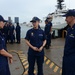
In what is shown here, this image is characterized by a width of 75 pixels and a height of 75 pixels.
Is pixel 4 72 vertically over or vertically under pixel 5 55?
under

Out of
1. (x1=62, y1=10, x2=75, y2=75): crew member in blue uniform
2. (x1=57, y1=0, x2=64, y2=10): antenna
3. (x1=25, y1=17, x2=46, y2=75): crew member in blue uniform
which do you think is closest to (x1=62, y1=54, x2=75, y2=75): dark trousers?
(x1=62, y1=10, x2=75, y2=75): crew member in blue uniform

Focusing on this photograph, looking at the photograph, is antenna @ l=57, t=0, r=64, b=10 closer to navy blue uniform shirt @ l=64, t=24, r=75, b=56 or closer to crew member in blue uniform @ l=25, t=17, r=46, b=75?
crew member in blue uniform @ l=25, t=17, r=46, b=75

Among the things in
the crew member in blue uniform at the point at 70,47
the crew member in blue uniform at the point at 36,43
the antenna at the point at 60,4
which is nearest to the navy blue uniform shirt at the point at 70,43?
the crew member in blue uniform at the point at 70,47

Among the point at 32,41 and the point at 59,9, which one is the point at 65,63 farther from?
the point at 59,9

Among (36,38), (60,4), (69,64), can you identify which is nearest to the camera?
(69,64)

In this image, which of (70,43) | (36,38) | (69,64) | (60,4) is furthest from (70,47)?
(60,4)

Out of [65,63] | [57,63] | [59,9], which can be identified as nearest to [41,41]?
[65,63]

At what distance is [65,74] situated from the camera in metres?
4.66

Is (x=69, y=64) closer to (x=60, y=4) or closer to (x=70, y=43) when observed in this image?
(x=70, y=43)

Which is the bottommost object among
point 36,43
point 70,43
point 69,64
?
point 69,64

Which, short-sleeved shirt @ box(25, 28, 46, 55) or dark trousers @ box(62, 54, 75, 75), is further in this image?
short-sleeved shirt @ box(25, 28, 46, 55)

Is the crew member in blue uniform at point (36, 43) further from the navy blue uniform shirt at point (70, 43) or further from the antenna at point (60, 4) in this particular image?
the antenna at point (60, 4)

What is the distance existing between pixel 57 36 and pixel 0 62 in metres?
16.1

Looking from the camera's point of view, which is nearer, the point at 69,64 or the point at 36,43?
the point at 69,64
